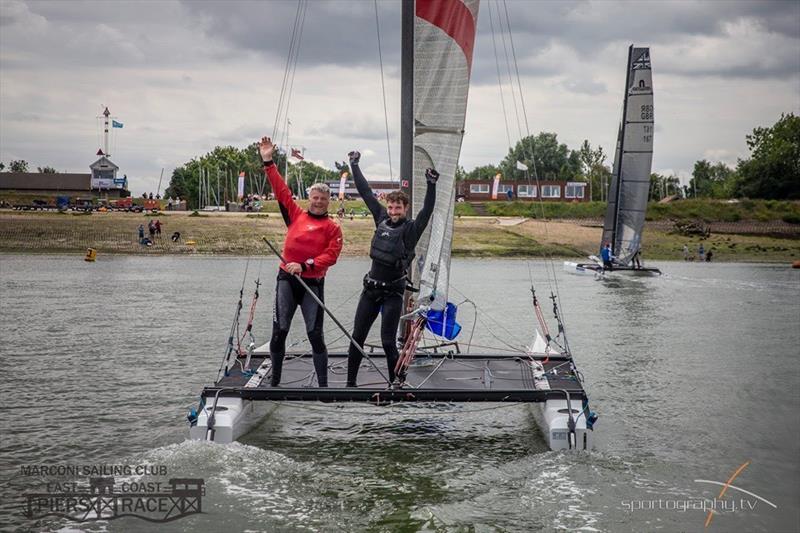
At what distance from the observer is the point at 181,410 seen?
34.9 ft

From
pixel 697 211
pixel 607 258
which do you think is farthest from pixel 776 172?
pixel 607 258

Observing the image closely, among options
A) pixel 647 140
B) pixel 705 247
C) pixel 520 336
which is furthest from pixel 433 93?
pixel 705 247

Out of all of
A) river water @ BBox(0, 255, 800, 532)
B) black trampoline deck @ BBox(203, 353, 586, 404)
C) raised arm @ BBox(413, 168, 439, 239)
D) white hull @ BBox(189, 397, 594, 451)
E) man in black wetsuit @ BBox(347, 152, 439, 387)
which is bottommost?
river water @ BBox(0, 255, 800, 532)

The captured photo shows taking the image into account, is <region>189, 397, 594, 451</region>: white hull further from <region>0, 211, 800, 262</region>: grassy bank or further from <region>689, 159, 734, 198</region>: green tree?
<region>689, 159, 734, 198</region>: green tree

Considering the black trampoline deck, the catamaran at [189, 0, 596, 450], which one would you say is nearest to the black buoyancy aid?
the catamaran at [189, 0, 596, 450]

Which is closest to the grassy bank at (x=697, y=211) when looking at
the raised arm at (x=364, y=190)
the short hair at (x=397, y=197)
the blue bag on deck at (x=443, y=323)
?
the blue bag on deck at (x=443, y=323)

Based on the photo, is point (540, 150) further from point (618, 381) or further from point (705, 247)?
point (618, 381)

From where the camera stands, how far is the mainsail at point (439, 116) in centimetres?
1066

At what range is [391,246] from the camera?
895cm

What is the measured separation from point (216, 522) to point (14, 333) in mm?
12809

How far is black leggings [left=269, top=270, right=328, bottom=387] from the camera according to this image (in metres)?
9.02

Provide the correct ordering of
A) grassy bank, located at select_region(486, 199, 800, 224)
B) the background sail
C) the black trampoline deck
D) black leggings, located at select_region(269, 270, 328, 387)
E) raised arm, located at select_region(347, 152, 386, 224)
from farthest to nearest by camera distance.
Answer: grassy bank, located at select_region(486, 199, 800, 224), the background sail, raised arm, located at select_region(347, 152, 386, 224), black leggings, located at select_region(269, 270, 328, 387), the black trampoline deck

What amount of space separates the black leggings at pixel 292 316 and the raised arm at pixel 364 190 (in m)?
1.03

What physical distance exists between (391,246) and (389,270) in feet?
0.92
